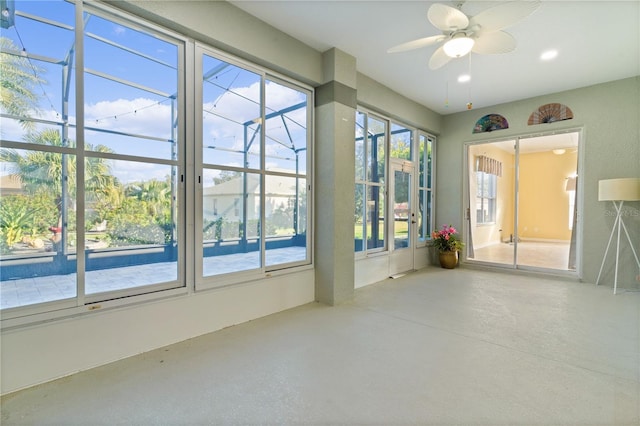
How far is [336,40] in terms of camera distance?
3479 millimetres

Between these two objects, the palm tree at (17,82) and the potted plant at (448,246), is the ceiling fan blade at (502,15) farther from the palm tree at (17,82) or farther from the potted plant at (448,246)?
the potted plant at (448,246)

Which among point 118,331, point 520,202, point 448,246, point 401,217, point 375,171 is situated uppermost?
point 375,171

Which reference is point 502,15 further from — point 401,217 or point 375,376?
point 401,217

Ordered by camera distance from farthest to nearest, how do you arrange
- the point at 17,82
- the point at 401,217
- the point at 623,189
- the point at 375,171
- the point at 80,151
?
1. the point at 401,217
2. the point at 375,171
3. the point at 623,189
4. the point at 80,151
5. the point at 17,82

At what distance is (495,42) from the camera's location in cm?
270

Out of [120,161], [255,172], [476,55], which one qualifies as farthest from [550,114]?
[120,161]

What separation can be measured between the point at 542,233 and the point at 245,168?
27.1 ft

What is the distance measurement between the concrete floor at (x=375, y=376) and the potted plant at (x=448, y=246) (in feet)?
8.46

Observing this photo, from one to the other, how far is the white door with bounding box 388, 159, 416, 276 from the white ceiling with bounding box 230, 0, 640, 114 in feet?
4.78

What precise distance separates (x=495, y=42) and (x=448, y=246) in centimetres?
420

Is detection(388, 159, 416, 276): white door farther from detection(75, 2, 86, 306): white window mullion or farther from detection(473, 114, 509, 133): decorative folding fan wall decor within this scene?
detection(75, 2, 86, 306): white window mullion

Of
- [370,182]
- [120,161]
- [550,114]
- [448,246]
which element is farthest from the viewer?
[448,246]

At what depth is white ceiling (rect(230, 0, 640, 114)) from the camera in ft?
9.53

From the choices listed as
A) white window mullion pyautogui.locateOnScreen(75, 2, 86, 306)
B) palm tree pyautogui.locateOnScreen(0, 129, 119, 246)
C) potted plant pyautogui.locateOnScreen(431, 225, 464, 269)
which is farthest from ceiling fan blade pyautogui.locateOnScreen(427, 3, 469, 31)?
potted plant pyautogui.locateOnScreen(431, 225, 464, 269)
